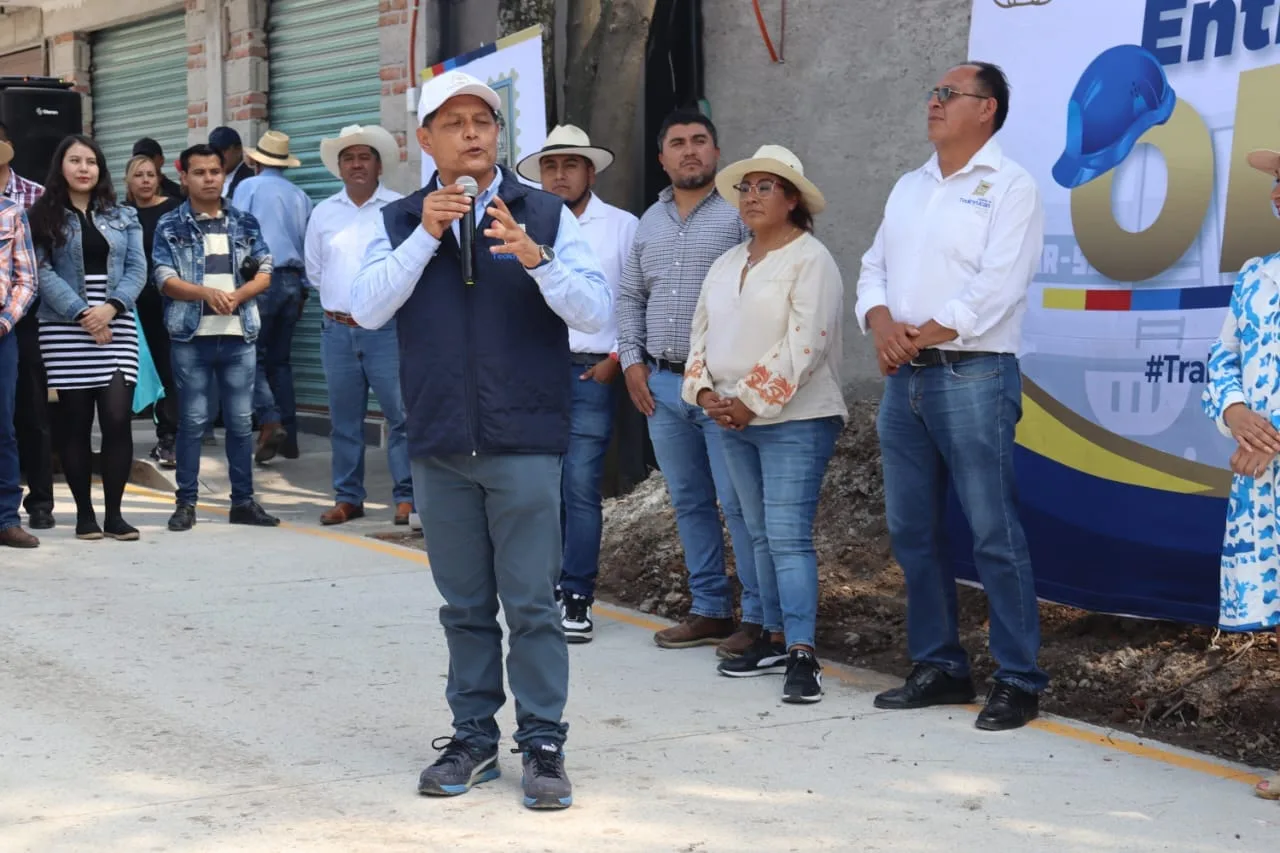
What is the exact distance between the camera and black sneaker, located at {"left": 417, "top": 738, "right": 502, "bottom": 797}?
4.68 m

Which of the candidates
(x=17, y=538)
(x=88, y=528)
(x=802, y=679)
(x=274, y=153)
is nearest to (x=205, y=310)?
(x=88, y=528)

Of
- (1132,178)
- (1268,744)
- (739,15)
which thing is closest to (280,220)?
(739,15)

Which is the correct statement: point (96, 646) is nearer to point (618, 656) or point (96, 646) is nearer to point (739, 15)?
point (618, 656)

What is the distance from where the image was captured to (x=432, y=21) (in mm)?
11625

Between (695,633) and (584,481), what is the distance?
30.6 inches

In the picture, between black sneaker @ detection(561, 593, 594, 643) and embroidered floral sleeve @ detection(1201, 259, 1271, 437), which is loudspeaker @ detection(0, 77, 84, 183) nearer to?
black sneaker @ detection(561, 593, 594, 643)

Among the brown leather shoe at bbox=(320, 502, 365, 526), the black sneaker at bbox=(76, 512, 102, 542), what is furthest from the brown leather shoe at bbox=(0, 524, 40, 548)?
the brown leather shoe at bbox=(320, 502, 365, 526)

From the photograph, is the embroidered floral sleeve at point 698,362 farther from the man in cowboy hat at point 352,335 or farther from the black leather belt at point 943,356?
the man in cowboy hat at point 352,335

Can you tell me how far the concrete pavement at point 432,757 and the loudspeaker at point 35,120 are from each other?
5.41m

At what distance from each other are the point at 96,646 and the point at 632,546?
8.98 feet

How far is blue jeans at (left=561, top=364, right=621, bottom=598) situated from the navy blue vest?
7.02ft

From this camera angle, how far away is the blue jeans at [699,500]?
6.45 meters

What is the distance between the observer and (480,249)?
466 cm

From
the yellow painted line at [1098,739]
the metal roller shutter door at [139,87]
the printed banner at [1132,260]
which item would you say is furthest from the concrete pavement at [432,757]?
the metal roller shutter door at [139,87]
